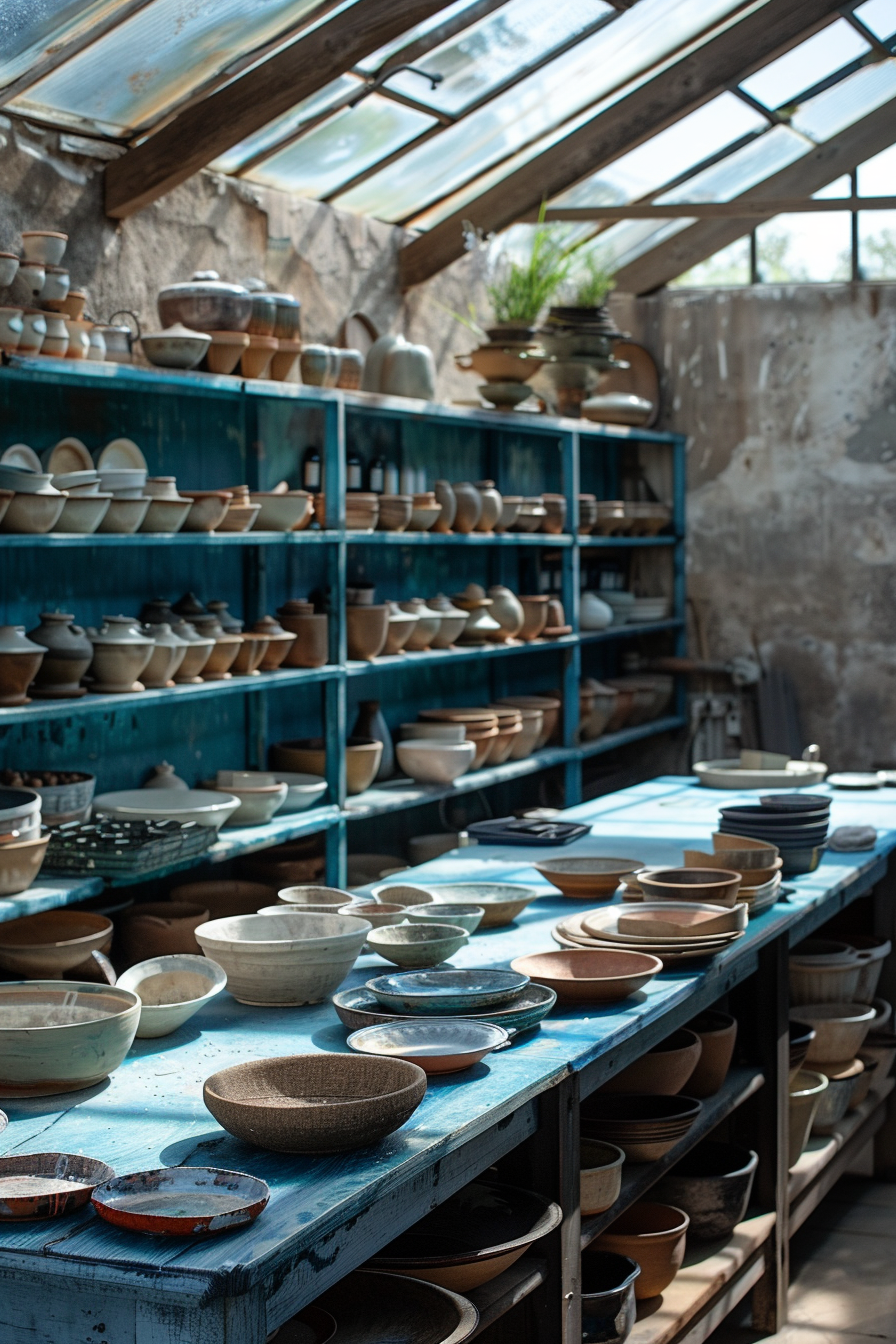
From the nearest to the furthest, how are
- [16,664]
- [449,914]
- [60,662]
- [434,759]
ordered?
[449,914]
[16,664]
[60,662]
[434,759]

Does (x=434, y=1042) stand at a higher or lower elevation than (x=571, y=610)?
lower

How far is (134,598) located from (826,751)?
4.45 m

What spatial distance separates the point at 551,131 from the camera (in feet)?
21.3

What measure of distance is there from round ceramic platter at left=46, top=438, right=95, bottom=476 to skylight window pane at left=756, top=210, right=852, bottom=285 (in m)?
4.76

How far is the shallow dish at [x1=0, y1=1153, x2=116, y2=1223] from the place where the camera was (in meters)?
1.78

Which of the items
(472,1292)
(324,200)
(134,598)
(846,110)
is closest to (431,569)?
(324,200)

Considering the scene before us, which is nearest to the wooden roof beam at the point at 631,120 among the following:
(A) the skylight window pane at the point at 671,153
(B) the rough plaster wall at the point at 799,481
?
(A) the skylight window pane at the point at 671,153

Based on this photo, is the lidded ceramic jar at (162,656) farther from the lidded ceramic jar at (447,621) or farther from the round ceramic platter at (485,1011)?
the round ceramic platter at (485,1011)

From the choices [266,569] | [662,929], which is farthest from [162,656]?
[662,929]

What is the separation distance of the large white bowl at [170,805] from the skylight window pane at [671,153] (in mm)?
3728

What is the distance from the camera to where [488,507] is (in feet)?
20.5

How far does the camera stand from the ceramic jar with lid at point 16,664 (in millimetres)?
3893

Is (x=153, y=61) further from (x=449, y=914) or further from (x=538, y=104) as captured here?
(x=449, y=914)

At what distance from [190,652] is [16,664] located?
70 centimetres
